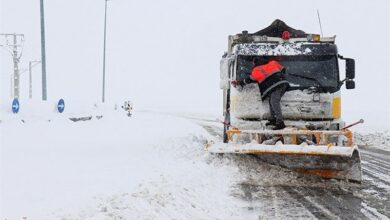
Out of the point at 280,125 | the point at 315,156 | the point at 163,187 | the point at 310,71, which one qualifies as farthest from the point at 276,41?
the point at 163,187

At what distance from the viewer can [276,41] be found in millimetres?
10227

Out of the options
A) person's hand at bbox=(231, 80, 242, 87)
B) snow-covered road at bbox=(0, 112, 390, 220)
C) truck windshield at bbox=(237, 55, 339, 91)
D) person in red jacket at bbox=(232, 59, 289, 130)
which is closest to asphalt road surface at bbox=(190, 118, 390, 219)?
snow-covered road at bbox=(0, 112, 390, 220)

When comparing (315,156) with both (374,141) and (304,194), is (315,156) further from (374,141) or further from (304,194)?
(374,141)

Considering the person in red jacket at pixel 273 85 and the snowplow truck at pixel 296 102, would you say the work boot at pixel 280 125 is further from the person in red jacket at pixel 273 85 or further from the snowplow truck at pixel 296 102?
the snowplow truck at pixel 296 102

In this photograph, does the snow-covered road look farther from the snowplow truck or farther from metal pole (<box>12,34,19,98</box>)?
metal pole (<box>12,34,19,98</box>)

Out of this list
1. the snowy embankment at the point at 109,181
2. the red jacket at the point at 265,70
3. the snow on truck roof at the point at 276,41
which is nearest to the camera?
Result: the snowy embankment at the point at 109,181

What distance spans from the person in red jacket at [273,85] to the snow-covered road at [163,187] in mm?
972

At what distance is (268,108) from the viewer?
361 inches

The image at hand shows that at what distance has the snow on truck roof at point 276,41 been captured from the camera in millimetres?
9508

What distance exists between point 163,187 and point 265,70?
3585 millimetres

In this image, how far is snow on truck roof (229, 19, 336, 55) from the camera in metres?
9.51

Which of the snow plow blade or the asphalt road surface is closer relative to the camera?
the asphalt road surface

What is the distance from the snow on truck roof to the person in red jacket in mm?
530

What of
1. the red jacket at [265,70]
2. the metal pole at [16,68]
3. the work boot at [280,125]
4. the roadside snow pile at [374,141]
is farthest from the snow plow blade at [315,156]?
the metal pole at [16,68]
